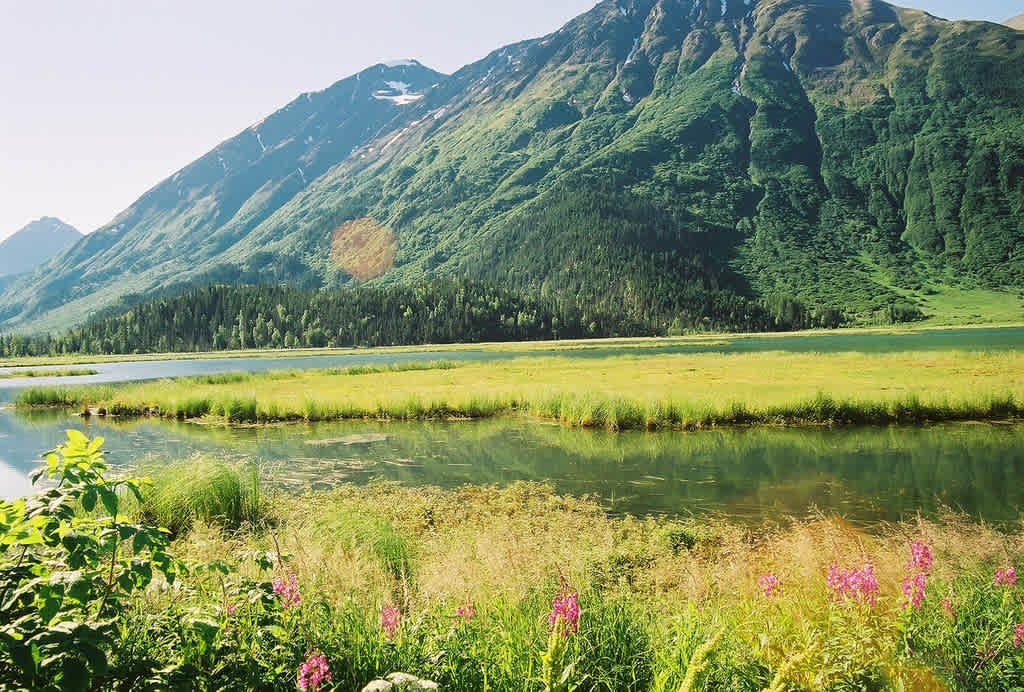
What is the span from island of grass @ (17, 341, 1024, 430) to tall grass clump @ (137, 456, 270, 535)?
20.0m

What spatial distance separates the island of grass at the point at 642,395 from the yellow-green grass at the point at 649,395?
77 millimetres

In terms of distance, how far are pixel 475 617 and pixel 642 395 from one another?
1204 inches

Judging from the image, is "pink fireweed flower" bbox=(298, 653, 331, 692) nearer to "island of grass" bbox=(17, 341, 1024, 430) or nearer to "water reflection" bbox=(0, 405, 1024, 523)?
"water reflection" bbox=(0, 405, 1024, 523)

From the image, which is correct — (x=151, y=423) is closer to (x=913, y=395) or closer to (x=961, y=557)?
(x=961, y=557)

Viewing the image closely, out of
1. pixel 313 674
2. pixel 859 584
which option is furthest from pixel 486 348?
pixel 313 674

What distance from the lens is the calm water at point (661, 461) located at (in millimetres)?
18562

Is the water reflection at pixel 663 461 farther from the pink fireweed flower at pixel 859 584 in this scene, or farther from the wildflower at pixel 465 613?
the wildflower at pixel 465 613

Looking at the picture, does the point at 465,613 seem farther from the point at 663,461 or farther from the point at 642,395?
the point at 642,395

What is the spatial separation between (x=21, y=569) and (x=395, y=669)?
3215 millimetres

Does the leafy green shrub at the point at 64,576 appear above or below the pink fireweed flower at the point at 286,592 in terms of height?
above

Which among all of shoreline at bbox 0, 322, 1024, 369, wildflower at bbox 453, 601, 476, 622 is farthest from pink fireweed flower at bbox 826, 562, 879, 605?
shoreline at bbox 0, 322, 1024, 369

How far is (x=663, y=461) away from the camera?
80.4 feet

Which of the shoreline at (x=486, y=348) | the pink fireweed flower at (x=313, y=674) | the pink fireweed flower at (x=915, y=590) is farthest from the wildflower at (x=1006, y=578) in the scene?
the shoreline at (x=486, y=348)

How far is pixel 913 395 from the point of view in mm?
32688
